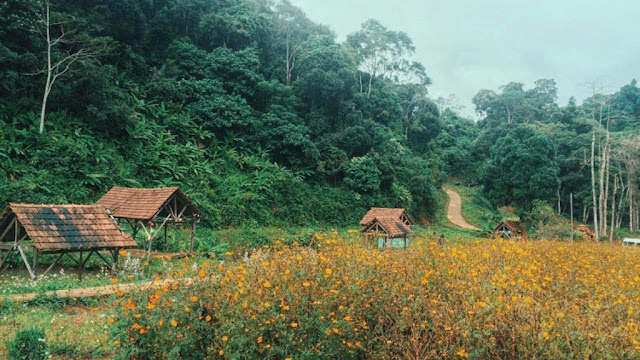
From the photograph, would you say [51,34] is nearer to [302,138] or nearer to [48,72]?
[48,72]

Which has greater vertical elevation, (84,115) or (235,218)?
(84,115)

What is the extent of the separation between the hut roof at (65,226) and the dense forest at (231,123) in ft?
20.1

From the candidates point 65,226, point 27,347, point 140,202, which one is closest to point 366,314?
point 27,347

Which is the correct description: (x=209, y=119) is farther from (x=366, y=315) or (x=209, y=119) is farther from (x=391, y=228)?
(x=366, y=315)

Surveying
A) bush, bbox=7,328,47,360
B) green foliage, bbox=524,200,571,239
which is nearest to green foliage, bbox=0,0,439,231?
green foliage, bbox=524,200,571,239

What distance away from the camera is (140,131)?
22156 millimetres

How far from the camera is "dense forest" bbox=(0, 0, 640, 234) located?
1809 centimetres

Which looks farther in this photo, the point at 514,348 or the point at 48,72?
the point at 48,72

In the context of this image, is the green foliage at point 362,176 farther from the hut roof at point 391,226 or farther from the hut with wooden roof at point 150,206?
the hut with wooden roof at point 150,206

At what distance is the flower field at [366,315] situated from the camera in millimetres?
3955

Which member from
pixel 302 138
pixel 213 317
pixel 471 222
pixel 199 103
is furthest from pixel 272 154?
pixel 213 317

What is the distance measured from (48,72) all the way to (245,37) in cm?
1519

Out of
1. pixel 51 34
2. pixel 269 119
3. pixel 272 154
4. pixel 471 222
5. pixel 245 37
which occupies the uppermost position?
pixel 245 37

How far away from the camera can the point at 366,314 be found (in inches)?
191
